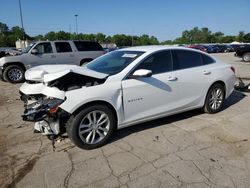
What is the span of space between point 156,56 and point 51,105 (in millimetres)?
2089

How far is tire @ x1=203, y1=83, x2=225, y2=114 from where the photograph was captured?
5602mm

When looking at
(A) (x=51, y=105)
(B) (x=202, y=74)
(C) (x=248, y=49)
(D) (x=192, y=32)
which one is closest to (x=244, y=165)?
(B) (x=202, y=74)

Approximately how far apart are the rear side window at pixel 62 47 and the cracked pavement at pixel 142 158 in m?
6.58

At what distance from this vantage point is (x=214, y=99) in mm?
5742

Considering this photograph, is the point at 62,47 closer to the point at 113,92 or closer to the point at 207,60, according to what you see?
the point at 207,60

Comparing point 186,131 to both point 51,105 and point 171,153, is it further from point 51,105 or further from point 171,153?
point 51,105

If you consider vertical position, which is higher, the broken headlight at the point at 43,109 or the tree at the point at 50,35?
the tree at the point at 50,35

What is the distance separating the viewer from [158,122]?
520 cm

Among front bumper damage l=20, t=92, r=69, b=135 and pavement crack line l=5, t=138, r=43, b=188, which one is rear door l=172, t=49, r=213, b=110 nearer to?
front bumper damage l=20, t=92, r=69, b=135

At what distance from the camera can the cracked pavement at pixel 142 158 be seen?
3.23 meters

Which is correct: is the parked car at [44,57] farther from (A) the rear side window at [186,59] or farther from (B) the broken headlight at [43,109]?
(B) the broken headlight at [43,109]

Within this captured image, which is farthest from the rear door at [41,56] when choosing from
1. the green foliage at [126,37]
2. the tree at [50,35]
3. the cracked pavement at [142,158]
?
the tree at [50,35]

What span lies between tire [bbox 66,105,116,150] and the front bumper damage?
18 cm

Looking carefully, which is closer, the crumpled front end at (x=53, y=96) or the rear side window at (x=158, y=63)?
the crumpled front end at (x=53, y=96)
